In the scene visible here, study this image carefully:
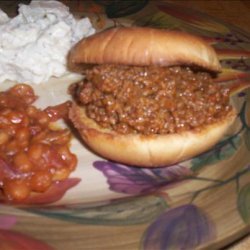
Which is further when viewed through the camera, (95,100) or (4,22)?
(4,22)

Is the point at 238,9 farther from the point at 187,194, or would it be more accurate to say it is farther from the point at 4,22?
the point at 187,194

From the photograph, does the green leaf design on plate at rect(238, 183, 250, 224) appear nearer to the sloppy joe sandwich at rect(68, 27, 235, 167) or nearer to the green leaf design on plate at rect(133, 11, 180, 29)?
the sloppy joe sandwich at rect(68, 27, 235, 167)

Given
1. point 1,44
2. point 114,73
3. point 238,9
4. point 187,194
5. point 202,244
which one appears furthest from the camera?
point 238,9

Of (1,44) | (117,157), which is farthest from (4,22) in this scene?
(117,157)

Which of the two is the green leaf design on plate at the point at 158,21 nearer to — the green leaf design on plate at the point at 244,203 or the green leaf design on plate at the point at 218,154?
the green leaf design on plate at the point at 218,154

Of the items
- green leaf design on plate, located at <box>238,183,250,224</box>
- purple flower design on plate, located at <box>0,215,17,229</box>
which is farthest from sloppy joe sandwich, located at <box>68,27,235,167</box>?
purple flower design on plate, located at <box>0,215,17,229</box>

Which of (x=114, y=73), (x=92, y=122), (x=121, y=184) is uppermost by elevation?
(x=114, y=73)
